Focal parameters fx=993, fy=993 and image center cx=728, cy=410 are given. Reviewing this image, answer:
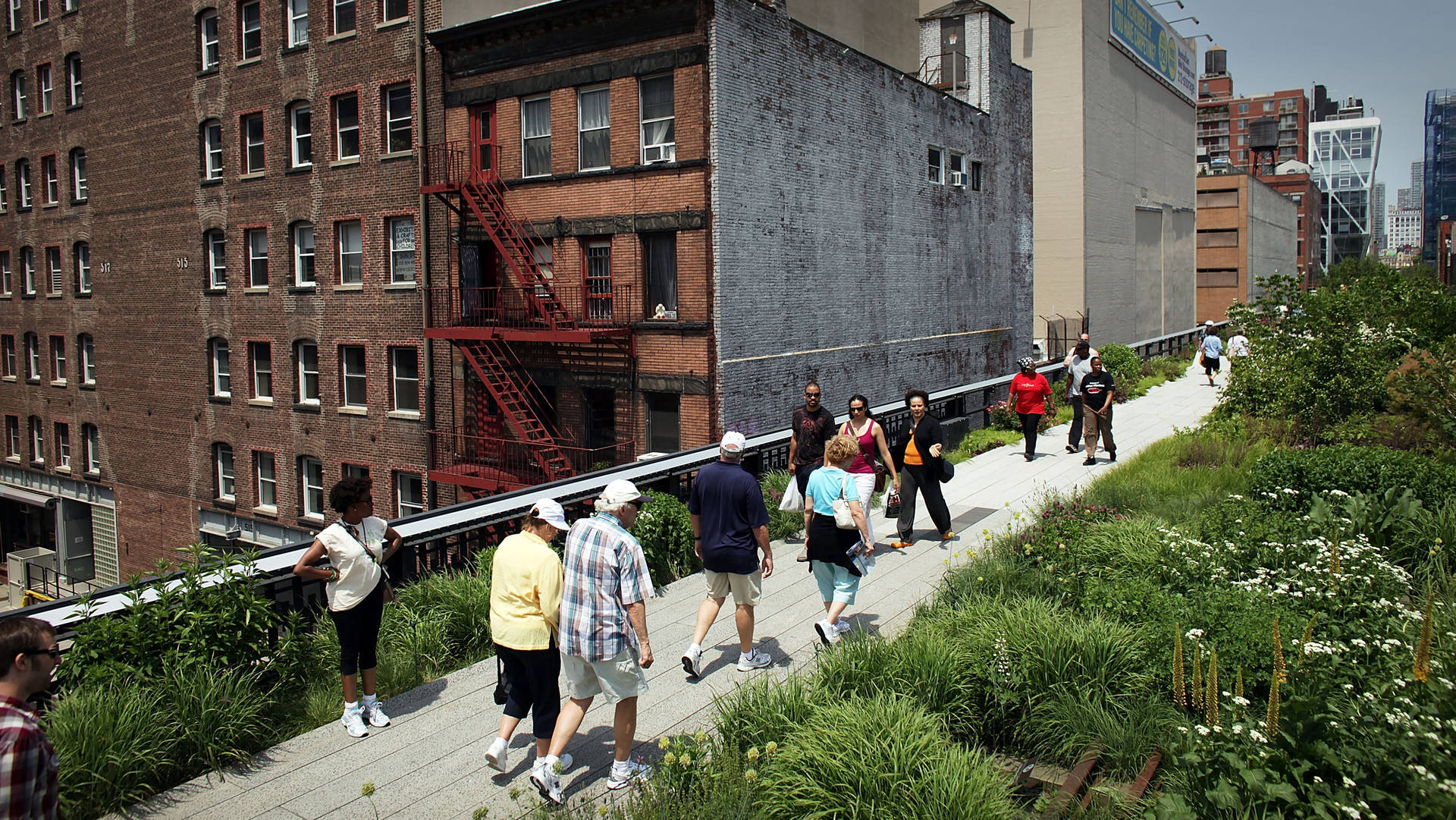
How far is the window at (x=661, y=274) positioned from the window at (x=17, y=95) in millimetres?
32355

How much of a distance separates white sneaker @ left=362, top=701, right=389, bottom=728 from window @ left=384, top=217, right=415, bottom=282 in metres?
21.5

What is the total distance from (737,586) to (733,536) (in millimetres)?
433

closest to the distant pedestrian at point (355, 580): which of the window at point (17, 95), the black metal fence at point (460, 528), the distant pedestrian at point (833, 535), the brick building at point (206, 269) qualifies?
the black metal fence at point (460, 528)

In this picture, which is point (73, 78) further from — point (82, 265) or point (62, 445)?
point (62, 445)

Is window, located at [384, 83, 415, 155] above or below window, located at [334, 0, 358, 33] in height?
below

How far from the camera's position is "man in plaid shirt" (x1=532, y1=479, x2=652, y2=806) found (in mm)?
6285

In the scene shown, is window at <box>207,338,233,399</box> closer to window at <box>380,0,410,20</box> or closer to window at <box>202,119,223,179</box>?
window at <box>202,119,223,179</box>

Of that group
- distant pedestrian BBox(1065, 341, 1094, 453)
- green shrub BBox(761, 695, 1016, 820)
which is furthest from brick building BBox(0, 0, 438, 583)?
green shrub BBox(761, 695, 1016, 820)

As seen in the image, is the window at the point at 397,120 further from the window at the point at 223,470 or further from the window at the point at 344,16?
the window at the point at 223,470

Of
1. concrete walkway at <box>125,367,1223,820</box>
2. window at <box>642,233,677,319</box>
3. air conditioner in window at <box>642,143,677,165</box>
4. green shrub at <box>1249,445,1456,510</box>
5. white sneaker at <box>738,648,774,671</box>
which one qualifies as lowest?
concrete walkway at <box>125,367,1223,820</box>

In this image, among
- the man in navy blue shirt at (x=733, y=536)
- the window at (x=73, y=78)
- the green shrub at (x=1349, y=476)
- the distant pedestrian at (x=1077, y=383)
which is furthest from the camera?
the window at (x=73, y=78)

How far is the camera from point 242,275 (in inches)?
1226

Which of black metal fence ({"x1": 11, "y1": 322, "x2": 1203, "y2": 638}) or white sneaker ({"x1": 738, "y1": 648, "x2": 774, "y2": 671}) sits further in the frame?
white sneaker ({"x1": 738, "y1": 648, "x2": 774, "y2": 671})

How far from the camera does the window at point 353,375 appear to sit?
28.9 metres
